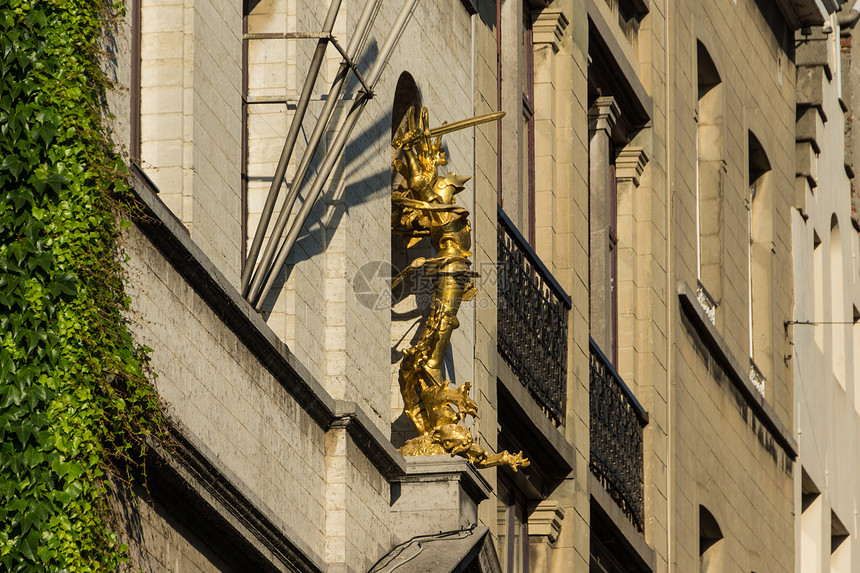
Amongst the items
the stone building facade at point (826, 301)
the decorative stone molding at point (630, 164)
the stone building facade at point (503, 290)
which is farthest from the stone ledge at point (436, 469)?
the stone building facade at point (826, 301)

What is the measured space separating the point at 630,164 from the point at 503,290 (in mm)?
6204

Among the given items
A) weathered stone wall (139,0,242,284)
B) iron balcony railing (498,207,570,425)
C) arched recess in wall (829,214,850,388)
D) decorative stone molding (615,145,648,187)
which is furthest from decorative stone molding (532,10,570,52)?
arched recess in wall (829,214,850,388)

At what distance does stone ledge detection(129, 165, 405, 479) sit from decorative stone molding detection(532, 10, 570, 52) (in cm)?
780

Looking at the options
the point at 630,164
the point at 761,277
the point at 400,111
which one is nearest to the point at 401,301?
the point at 400,111

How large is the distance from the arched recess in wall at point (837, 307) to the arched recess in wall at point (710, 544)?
32.5 feet

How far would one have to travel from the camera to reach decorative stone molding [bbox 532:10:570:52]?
23.1 m

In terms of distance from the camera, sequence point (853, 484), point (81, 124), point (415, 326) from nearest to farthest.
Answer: point (81, 124) < point (415, 326) < point (853, 484)

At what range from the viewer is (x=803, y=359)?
113 feet

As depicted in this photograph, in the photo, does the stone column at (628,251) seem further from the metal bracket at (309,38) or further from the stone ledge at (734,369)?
the metal bracket at (309,38)

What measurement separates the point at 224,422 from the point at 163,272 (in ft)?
4.27

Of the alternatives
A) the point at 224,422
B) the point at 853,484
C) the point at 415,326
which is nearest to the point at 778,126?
the point at 853,484

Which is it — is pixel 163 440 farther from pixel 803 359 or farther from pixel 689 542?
pixel 803 359

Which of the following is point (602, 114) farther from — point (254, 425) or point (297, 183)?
point (254, 425)

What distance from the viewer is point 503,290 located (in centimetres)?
2058
